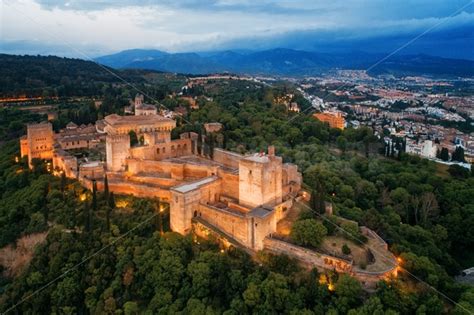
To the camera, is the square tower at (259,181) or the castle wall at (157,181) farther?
the castle wall at (157,181)

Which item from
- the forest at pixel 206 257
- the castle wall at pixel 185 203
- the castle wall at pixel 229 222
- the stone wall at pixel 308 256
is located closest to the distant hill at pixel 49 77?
the forest at pixel 206 257

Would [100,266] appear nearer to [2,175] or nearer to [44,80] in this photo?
[2,175]

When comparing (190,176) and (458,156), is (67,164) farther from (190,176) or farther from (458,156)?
(458,156)

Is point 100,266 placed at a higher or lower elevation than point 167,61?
lower

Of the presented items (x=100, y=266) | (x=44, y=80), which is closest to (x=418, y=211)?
(x=100, y=266)

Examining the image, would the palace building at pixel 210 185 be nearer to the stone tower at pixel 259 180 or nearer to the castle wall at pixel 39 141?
the stone tower at pixel 259 180

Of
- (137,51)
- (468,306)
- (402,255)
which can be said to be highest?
(137,51)
